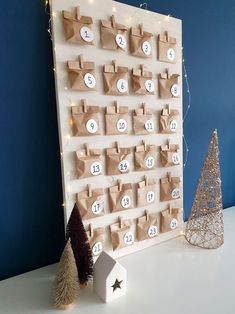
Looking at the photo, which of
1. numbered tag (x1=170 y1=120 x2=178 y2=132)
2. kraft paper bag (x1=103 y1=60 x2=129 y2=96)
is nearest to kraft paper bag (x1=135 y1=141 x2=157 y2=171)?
numbered tag (x1=170 y1=120 x2=178 y2=132)

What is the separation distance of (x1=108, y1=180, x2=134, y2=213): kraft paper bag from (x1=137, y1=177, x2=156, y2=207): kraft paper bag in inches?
1.4

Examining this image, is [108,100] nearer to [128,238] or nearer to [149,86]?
[149,86]

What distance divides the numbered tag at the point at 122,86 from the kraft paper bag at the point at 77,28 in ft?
0.51

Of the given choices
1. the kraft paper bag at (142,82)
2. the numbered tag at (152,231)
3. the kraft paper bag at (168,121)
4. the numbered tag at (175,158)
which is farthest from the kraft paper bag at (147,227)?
the kraft paper bag at (142,82)

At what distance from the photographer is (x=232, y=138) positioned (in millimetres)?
1488

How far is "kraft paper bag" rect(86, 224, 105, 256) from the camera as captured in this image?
3.02 feet

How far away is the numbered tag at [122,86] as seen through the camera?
0.93 metres

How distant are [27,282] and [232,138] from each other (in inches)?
47.6

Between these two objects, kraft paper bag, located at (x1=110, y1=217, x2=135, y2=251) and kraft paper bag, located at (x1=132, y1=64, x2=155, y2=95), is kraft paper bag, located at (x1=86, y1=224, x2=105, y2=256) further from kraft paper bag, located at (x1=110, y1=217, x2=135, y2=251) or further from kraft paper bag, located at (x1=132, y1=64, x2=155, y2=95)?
kraft paper bag, located at (x1=132, y1=64, x2=155, y2=95)

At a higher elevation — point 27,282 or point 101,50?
point 101,50

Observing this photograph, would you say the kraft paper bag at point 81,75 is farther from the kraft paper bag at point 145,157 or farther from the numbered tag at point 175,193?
the numbered tag at point 175,193

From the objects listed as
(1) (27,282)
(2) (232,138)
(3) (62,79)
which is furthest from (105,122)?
(2) (232,138)

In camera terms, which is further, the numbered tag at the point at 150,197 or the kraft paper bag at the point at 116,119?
the numbered tag at the point at 150,197

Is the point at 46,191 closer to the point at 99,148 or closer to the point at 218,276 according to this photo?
the point at 99,148
